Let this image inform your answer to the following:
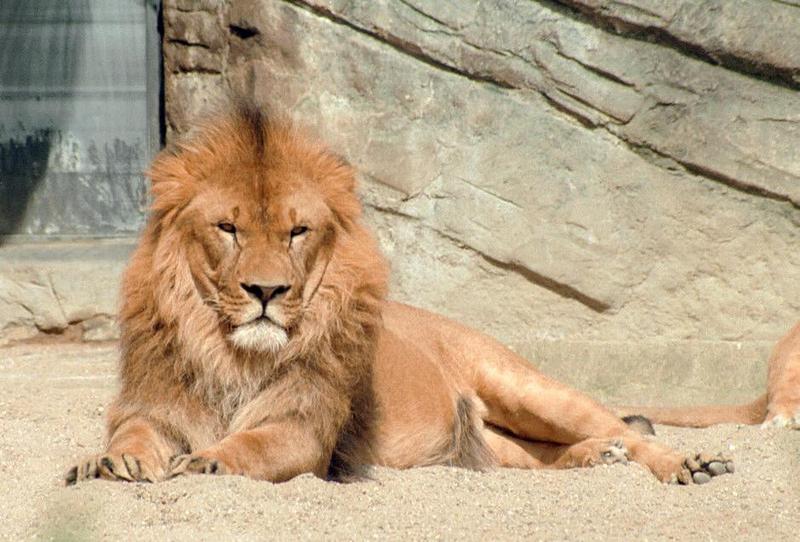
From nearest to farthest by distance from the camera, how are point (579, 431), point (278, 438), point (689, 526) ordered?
1. point (689, 526)
2. point (278, 438)
3. point (579, 431)

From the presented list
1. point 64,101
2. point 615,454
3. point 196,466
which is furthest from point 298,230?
point 64,101

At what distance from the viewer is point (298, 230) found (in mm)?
3846

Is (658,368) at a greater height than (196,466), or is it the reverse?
(196,466)

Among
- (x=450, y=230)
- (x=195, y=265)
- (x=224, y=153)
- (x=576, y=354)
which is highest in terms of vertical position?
(x=224, y=153)

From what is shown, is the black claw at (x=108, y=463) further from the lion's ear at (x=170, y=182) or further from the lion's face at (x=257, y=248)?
the lion's ear at (x=170, y=182)

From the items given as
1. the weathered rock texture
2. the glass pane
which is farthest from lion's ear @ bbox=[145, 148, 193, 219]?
the glass pane

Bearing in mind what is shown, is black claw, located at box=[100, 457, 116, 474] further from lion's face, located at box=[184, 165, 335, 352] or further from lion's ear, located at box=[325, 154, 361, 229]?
lion's ear, located at box=[325, 154, 361, 229]

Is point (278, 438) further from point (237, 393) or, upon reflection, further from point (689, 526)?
point (689, 526)

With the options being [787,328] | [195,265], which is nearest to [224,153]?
[195,265]

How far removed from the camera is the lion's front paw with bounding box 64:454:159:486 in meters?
3.50

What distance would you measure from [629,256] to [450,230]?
0.70 m

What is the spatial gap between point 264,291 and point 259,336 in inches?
5.0

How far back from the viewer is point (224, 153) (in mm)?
3912

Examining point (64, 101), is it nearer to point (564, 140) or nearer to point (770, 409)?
point (564, 140)
